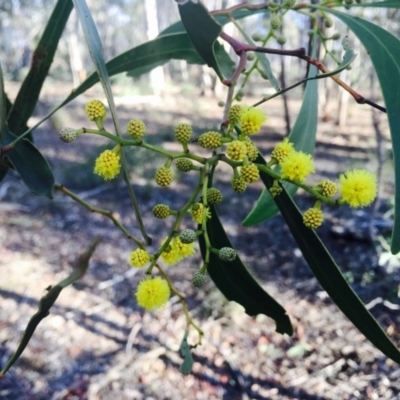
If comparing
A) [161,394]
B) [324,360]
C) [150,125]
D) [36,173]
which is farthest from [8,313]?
[150,125]

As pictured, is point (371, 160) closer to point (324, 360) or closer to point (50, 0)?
point (324, 360)

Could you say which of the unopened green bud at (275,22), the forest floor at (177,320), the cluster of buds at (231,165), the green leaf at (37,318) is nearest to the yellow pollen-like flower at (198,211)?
the cluster of buds at (231,165)

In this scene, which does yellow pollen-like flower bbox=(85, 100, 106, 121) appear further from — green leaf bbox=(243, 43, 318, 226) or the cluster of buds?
green leaf bbox=(243, 43, 318, 226)

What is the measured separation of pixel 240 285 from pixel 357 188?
0.94ft

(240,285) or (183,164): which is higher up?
(183,164)

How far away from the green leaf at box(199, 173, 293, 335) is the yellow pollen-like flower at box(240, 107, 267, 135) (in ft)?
0.69

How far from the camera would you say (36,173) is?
60 centimetres

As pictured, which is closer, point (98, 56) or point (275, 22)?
point (98, 56)

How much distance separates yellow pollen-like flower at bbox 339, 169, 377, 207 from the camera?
0.50 m

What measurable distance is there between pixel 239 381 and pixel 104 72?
65.1 inches

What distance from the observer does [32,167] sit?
599 mm

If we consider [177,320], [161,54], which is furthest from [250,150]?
[177,320]

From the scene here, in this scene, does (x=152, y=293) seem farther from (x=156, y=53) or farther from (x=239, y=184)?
(x=156, y=53)

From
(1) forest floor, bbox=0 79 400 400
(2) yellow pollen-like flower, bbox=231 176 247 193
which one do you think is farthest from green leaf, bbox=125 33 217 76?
(1) forest floor, bbox=0 79 400 400
